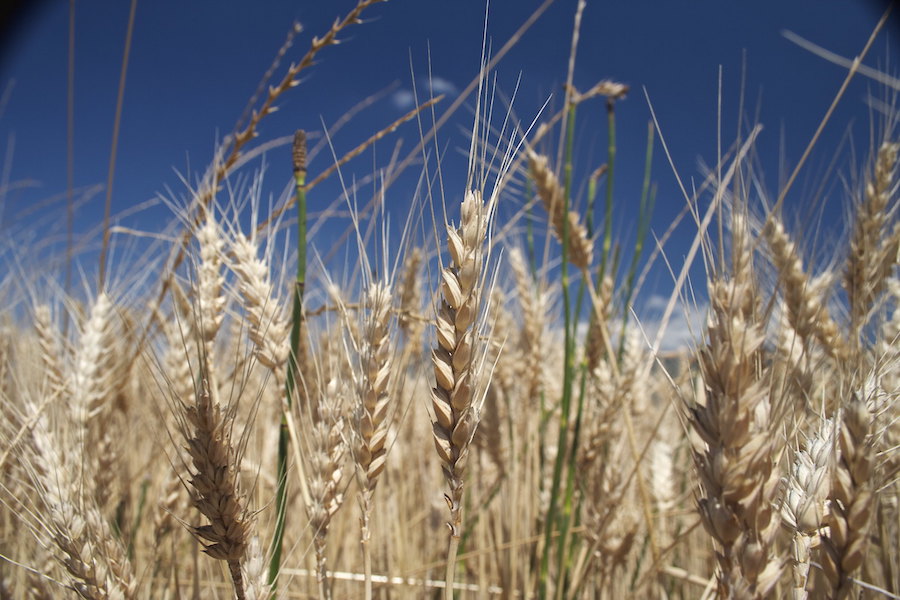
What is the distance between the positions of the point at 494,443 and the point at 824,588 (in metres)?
1.54

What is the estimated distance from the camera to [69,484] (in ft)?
3.41

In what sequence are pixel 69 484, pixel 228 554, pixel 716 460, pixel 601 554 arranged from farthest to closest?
pixel 601 554 < pixel 69 484 < pixel 228 554 < pixel 716 460

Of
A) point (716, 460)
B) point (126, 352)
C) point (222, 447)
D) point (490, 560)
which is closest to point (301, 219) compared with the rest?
point (222, 447)

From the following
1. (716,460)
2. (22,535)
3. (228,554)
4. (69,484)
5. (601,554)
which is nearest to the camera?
(716,460)

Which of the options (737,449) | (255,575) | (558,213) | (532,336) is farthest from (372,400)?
(532,336)

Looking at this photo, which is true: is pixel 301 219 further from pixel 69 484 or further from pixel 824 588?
pixel 824 588

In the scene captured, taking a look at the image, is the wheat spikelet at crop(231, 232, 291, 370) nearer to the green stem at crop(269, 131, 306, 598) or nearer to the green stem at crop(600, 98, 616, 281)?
the green stem at crop(269, 131, 306, 598)

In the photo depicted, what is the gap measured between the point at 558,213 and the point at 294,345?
1.06 metres

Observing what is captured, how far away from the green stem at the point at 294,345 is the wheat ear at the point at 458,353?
32cm

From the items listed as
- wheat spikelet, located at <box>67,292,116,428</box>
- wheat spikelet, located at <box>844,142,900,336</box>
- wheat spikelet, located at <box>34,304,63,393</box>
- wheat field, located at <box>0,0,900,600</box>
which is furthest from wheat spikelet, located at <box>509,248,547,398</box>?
wheat spikelet, located at <box>34,304,63,393</box>

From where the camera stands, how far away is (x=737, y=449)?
65cm

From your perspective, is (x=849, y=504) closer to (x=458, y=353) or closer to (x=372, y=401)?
(x=458, y=353)

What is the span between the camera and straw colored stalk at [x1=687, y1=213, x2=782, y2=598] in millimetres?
620

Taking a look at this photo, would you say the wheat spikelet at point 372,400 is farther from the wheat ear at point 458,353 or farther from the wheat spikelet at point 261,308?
the wheat spikelet at point 261,308
